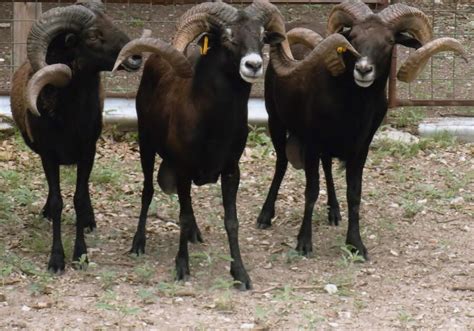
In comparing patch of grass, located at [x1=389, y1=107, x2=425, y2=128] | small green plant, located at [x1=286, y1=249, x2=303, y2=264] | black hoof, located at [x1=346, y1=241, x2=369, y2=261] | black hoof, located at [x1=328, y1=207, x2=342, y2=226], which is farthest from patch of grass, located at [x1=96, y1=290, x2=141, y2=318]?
patch of grass, located at [x1=389, y1=107, x2=425, y2=128]

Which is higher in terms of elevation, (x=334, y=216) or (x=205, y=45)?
(x=205, y=45)

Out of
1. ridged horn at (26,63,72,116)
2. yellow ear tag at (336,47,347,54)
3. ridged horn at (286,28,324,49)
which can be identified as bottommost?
ridged horn at (26,63,72,116)

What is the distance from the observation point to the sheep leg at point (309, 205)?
891 cm

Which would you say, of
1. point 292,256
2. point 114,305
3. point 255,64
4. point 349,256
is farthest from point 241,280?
point 255,64

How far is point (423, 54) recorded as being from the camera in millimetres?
8508

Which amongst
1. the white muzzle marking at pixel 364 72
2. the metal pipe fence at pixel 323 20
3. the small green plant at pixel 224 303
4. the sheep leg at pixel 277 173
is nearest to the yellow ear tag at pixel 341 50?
the white muzzle marking at pixel 364 72

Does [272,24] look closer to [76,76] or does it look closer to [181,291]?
[76,76]

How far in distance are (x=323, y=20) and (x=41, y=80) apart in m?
8.97

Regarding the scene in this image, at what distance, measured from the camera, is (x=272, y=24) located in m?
8.16

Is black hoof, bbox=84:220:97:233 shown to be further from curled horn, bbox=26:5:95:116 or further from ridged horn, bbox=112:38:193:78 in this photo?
ridged horn, bbox=112:38:193:78

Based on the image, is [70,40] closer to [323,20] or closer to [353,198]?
[353,198]

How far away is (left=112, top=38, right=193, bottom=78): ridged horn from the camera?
7801 mm

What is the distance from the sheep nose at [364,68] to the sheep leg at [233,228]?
1.21 m

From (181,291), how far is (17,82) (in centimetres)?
262
